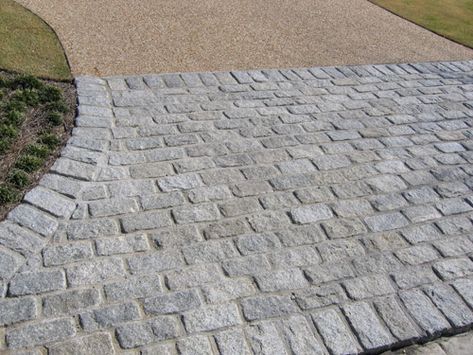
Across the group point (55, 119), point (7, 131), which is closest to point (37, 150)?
point (7, 131)

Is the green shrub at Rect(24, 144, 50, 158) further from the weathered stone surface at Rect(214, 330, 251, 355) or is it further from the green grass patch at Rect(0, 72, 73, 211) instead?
the weathered stone surface at Rect(214, 330, 251, 355)

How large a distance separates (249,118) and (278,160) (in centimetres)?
78

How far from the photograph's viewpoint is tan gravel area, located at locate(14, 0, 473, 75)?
6354mm

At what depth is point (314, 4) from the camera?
29.9 feet

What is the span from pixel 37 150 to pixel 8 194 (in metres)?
0.62

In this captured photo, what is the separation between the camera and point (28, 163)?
4152mm

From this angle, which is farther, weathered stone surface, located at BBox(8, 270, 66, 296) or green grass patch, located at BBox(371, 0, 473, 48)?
green grass patch, located at BBox(371, 0, 473, 48)

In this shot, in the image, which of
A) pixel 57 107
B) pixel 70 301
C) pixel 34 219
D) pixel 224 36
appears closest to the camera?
pixel 70 301

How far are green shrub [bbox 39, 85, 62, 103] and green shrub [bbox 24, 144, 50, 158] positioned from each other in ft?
2.88

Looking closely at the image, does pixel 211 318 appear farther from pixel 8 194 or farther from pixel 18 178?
pixel 18 178

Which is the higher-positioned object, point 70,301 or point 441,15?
point 441,15

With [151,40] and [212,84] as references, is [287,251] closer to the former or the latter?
[212,84]

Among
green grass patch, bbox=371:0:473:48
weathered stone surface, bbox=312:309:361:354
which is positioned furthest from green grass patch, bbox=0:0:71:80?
green grass patch, bbox=371:0:473:48

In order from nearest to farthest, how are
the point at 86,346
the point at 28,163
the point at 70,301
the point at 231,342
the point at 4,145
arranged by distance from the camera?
1. the point at 86,346
2. the point at 231,342
3. the point at 70,301
4. the point at 28,163
5. the point at 4,145
